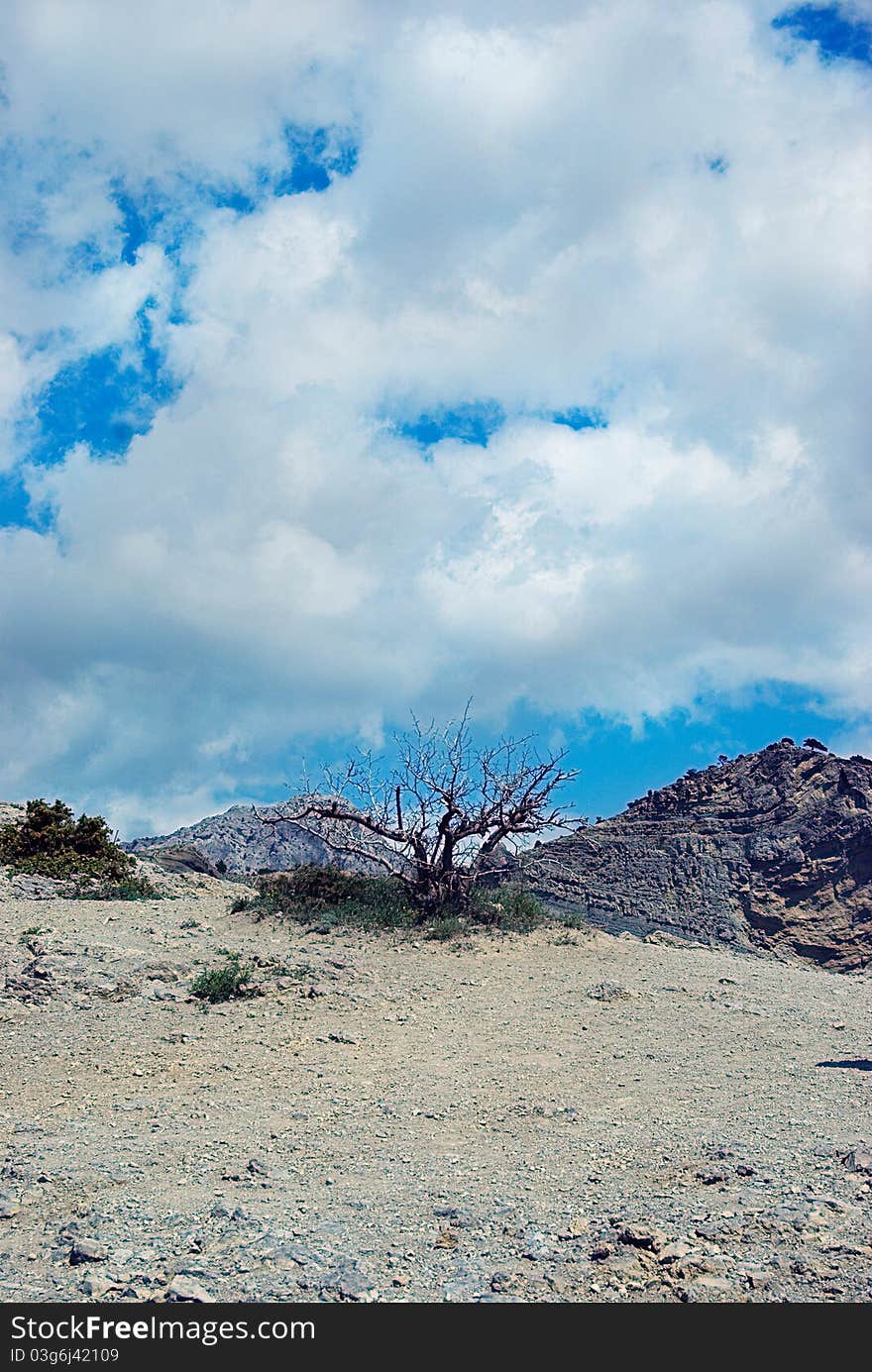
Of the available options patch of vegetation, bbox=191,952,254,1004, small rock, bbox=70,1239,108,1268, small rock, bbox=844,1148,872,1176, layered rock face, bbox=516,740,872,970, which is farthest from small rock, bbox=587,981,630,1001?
layered rock face, bbox=516,740,872,970

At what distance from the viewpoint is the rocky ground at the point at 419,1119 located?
17.8 feet

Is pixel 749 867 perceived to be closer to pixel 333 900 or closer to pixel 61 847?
pixel 333 900

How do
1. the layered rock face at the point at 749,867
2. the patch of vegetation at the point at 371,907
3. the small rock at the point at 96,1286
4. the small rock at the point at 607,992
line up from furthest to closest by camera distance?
the layered rock face at the point at 749,867 → the patch of vegetation at the point at 371,907 → the small rock at the point at 607,992 → the small rock at the point at 96,1286

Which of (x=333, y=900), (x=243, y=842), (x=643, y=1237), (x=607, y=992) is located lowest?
(x=643, y=1237)

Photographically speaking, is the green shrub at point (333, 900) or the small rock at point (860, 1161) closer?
the small rock at point (860, 1161)

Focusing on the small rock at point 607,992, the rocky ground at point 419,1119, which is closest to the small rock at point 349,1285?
the rocky ground at point 419,1119

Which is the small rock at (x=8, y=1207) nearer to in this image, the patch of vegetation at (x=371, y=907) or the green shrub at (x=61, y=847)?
the patch of vegetation at (x=371, y=907)

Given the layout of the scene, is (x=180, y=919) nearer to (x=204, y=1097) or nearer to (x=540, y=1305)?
(x=204, y=1097)

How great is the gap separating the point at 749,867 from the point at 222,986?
21.5 meters

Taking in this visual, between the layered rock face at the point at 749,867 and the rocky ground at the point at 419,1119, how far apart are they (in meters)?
12.2

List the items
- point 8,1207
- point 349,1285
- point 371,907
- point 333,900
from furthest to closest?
point 333,900, point 371,907, point 8,1207, point 349,1285

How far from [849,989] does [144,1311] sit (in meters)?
13.4

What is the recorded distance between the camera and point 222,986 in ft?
41.9

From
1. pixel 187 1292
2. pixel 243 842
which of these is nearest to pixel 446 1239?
pixel 187 1292
